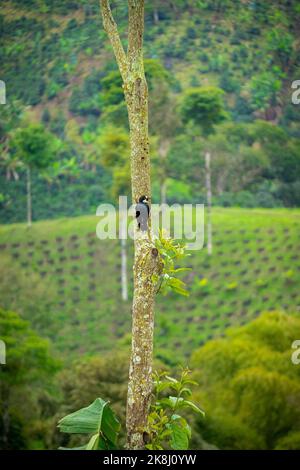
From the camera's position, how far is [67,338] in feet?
125

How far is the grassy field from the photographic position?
37.7m

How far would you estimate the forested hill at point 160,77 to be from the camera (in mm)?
42344

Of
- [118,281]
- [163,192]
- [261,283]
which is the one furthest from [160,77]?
[261,283]

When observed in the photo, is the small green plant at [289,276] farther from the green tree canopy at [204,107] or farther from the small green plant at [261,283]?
the green tree canopy at [204,107]

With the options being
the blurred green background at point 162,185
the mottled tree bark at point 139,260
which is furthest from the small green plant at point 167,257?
the blurred green background at point 162,185

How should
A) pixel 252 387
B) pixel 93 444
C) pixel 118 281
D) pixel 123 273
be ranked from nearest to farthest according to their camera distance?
pixel 93 444, pixel 252 387, pixel 123 273, pixel 118 281

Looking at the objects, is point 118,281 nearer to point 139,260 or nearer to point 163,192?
point 163,192

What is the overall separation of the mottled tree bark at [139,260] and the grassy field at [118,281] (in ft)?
103

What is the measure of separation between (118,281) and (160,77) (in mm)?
12188

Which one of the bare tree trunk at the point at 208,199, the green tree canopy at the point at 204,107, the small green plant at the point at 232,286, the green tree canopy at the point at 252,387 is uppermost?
the green tree canopy at the point at 204,107

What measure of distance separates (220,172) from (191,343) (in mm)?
14081

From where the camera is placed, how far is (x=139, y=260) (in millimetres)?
3760
